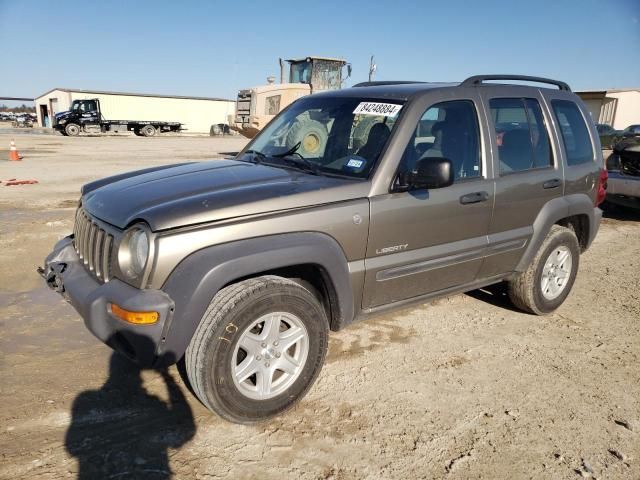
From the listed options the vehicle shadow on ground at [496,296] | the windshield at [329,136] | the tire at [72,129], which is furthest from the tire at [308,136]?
the tire at [72,129]

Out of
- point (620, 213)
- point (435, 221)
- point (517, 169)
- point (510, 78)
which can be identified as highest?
point (510, 78)

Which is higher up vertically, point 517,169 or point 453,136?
point 453,136

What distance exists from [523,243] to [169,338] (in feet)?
9.47

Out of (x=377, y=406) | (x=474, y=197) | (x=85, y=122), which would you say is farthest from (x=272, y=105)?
(x=85, y=122)

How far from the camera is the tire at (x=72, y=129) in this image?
1303 inches

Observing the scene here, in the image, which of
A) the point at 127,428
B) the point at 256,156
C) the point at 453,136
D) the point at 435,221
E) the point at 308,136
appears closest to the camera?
the point at 127,428

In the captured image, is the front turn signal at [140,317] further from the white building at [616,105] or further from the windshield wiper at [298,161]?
the white building at [616,105]

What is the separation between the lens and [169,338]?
2393 mm

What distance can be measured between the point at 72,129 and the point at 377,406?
35811mm

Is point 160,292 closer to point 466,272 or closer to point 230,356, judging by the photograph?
point 230,356

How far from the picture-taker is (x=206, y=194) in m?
2.73

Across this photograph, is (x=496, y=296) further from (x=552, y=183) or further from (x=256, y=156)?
(x=256, y=156)

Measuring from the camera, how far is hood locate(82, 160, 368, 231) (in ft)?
8.32

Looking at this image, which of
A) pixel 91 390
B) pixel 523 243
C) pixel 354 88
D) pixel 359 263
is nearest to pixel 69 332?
pixel 91 390
